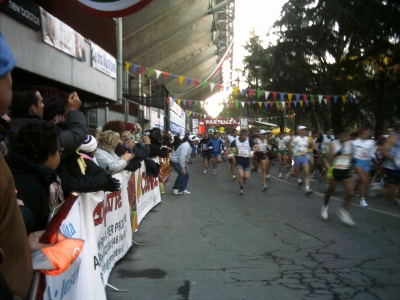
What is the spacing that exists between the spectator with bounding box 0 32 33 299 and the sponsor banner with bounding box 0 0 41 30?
8.36 m

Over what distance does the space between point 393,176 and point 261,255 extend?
14.0 ft

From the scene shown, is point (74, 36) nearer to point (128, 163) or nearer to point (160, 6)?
point (128, 163)

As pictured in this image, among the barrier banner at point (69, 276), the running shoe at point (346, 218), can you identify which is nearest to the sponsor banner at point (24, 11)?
the barrier banner at point (69, 276)

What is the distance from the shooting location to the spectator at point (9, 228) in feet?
5.40

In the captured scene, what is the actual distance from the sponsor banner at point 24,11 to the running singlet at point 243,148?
243 inches

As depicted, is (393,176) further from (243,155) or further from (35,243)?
(35,243)

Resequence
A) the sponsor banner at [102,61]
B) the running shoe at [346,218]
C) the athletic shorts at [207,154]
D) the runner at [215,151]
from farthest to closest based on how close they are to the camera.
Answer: the athletic shorts at [207,154], the runner at [215,151], the sponsor banner at [102,61], the running shoe at [346,218]

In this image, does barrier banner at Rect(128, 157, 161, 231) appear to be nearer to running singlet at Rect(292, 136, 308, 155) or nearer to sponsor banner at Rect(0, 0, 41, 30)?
sponsor banner at Rect(0, 0, 41, 30)

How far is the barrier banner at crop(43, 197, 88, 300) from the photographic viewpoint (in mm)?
2631

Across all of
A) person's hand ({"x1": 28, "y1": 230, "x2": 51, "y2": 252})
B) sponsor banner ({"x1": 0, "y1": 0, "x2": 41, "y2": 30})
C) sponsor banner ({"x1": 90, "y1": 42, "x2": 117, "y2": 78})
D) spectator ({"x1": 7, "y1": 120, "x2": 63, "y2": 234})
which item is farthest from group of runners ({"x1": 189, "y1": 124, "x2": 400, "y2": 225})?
person's hand ({"x1": 28, "y1": 230, "x2": 51, "y2": 252})

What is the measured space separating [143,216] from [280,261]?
3.87 m

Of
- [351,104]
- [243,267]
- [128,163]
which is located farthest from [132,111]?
[243,267]

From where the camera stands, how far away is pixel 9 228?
1663 mm

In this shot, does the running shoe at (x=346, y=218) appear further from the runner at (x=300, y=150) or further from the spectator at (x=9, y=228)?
the spectator at (x=9, y=228)
